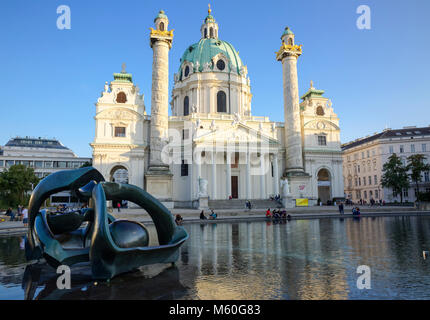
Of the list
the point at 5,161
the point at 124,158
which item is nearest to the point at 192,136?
the point at 124,158

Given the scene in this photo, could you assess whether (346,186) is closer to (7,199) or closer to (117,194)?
(7,199)

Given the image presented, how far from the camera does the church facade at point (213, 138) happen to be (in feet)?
128

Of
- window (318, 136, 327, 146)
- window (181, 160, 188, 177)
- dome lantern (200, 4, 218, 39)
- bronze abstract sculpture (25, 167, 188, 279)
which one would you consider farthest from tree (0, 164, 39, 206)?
window (318, 136, 327, 146)

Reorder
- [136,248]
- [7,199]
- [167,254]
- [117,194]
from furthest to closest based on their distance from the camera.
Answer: [7,199] < [167,254] < [117,194] < [136,248]

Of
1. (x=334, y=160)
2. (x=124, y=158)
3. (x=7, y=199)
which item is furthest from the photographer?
(x=334, y=160)

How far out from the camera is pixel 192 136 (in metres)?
44.4

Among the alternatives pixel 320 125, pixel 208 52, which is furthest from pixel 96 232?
pixel 208 52

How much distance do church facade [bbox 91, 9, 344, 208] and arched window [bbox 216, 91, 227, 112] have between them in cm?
18

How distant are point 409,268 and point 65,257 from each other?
27.9 ft

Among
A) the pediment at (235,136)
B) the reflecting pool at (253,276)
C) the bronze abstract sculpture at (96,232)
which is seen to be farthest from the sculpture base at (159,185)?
the bronze abstract sculpture at (96,232)

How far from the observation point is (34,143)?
3270 inches

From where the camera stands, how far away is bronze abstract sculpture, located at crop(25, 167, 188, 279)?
6.29 meters

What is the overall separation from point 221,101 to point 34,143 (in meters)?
60.9

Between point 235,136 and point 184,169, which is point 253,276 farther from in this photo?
point 184,169
